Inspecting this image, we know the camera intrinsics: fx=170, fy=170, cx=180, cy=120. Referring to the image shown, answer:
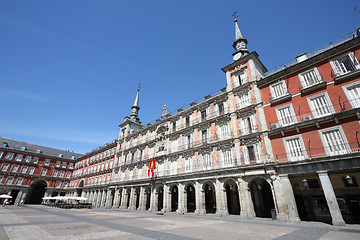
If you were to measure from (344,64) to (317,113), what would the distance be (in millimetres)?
5257

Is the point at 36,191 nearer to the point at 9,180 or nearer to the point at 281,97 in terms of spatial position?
the point at 9,180

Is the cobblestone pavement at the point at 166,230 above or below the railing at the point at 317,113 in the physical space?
below

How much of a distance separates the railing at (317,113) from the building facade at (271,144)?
0.23 feet

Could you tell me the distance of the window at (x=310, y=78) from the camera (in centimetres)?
1644

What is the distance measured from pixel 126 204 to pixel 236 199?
21432 millimetres

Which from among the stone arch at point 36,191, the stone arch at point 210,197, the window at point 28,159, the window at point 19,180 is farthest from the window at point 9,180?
the stone arch at point 210,197

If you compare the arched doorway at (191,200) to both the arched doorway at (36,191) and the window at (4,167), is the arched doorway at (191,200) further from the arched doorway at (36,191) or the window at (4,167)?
the window at (4,167)

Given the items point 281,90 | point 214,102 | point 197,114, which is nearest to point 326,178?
point 281,90

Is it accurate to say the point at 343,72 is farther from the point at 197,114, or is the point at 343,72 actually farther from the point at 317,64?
the point at 197,114

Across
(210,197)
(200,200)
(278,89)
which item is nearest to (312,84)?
(278,89)

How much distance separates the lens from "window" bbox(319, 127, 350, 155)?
44.8ft

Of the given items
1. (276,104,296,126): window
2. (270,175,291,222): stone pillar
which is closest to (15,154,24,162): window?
(270,175,291,222): stone pillar

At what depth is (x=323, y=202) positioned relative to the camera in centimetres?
1596

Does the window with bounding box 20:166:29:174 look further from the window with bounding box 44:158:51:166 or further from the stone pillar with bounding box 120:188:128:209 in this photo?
the stone pillar with bounding box 120:188:128:209
